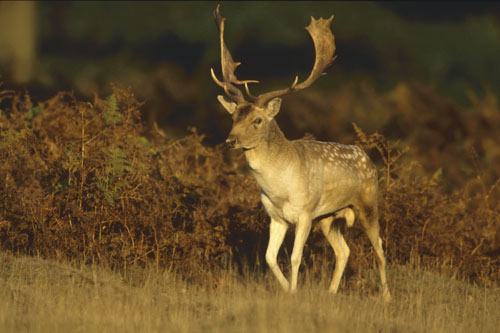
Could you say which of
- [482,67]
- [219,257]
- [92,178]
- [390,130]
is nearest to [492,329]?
[219,257]

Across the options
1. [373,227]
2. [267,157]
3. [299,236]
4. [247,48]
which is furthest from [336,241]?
[247,48]

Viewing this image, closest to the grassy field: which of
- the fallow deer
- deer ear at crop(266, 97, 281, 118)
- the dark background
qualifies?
the fallow deer

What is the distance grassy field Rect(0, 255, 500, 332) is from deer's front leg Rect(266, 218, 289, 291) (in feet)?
0.40

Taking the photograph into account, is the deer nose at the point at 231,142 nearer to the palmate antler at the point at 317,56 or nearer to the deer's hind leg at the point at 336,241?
the palmate antler at the point at 317,56

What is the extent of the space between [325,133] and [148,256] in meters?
7.91

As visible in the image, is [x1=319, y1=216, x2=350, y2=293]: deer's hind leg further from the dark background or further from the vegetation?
the dark background

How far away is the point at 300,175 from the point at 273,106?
68 cm

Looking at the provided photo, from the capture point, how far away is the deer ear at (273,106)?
789 centimetres

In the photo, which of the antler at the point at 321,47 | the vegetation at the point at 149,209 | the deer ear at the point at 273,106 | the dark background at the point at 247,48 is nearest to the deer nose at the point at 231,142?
the deer ear at the point at 273,106

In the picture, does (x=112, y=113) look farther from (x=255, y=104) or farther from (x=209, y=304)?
(x=209, y=304)

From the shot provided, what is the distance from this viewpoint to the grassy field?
6.05 m

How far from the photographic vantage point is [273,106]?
26.0 feet

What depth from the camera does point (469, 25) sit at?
715 inches

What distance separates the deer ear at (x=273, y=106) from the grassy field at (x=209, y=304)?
1.60 meters
